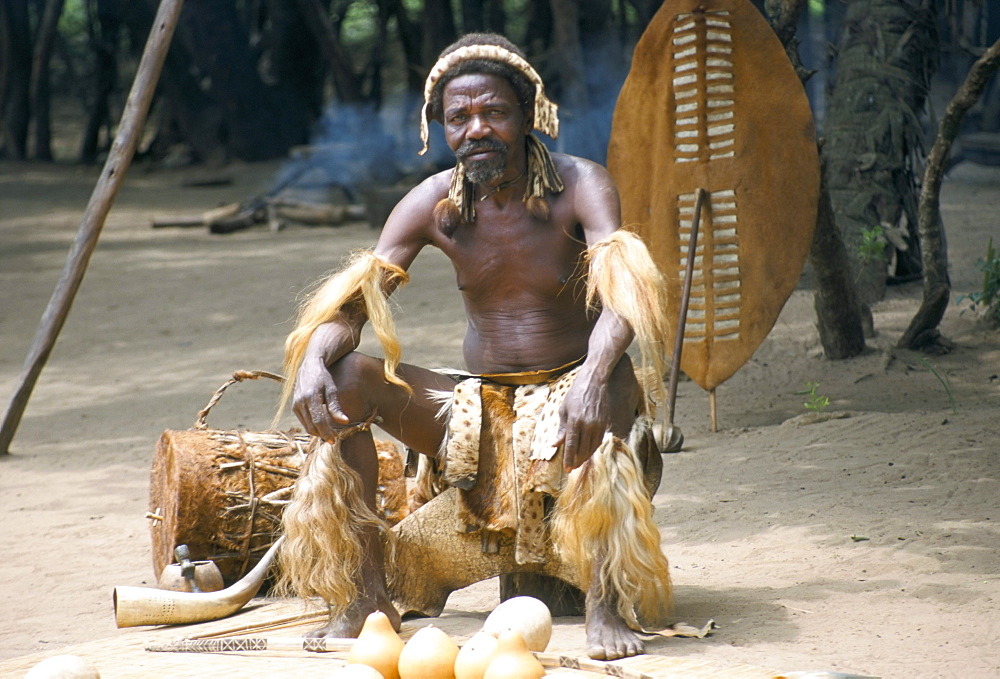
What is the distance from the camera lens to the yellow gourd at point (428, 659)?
7.76 feet

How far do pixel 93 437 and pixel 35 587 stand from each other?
2.11 metres

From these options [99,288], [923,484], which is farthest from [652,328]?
[99,288]

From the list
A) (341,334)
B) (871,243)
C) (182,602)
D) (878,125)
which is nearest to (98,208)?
(182,602)

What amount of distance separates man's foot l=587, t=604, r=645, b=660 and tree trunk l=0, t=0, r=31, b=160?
1568 centimetres

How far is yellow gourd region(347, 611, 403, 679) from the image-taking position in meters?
2.42

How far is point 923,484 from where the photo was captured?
404 cm

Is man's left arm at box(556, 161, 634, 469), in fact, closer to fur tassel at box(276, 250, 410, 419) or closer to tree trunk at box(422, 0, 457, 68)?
fur tassel at box(276, 250, 410, 419)

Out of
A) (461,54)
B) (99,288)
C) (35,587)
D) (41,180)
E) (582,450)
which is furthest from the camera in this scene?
(41,180)

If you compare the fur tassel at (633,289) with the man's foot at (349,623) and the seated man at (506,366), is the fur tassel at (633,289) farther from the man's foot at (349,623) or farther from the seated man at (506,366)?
the man's foot at (349,623)

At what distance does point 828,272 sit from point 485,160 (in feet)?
9.64

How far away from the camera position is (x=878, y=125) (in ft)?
21.5

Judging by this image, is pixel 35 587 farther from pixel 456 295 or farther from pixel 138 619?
pixel 456 295

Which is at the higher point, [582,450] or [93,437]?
[582,450]

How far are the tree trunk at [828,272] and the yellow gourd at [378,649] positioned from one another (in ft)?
10.4
